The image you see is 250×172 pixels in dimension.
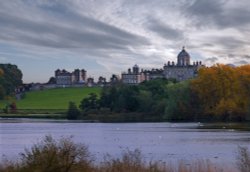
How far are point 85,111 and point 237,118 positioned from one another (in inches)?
1517

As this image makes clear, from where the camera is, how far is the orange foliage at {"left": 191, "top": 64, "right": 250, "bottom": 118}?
92375 mm

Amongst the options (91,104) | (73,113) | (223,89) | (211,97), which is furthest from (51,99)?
(223,89)

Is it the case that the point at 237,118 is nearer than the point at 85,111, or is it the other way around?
the point at 237,118

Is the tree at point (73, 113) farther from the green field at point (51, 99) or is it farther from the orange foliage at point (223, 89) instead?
the orange foliage at point (223, 89)

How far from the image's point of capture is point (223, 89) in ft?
314

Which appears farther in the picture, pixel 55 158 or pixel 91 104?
pixel 91 104

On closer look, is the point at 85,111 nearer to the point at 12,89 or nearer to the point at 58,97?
the point at 58,97

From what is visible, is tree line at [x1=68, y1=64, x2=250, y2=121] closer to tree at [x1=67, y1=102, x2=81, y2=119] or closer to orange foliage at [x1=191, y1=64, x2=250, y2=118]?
orange foliage at [x1=191, y1=64, x2=250, y2=118]

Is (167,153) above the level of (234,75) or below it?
below

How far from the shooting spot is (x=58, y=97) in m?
176

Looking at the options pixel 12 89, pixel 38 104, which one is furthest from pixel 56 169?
pixel 12 89

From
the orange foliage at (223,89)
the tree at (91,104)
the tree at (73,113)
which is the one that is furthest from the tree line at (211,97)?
the tree at (91,104)

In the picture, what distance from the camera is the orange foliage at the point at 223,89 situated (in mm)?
92375

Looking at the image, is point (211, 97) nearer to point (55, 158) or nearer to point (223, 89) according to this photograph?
point (223, 89)
